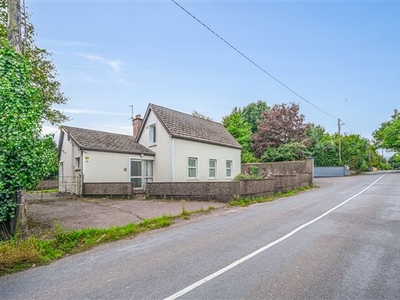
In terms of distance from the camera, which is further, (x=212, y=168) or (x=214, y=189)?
(x=212, y=168)

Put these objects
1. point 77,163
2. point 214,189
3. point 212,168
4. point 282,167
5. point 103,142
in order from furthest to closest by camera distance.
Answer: point 282,167
point 212,168
point 103,142
point 77,163
point 214,189

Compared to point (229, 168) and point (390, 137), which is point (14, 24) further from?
point (390, 137)

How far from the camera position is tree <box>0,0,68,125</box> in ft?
45.2

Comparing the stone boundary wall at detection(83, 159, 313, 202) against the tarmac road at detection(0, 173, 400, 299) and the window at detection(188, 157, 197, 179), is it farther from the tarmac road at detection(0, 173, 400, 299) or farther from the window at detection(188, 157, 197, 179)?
the tarmac road at detection(0, 173, 400, 299)

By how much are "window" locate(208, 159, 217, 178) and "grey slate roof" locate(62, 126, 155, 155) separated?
5.00 meters

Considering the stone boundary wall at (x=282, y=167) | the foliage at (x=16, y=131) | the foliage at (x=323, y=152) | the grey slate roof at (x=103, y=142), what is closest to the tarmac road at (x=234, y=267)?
the foliage at (x=16, y=131)

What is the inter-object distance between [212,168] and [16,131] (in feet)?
53.9

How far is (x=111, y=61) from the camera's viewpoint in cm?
1580

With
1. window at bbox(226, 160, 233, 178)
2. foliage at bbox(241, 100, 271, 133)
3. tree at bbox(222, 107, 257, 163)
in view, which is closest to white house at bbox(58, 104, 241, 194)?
window at bbox(226, 160, 233, 178)

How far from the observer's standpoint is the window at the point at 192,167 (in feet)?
62.8

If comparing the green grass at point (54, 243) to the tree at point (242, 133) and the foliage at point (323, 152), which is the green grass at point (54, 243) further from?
the foliage at point (323, 152)

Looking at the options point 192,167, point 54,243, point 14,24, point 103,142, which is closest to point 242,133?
point 192,167

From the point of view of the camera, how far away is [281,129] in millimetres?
32312

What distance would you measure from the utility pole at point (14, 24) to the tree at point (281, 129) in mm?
28623
